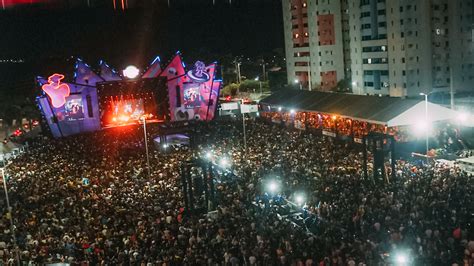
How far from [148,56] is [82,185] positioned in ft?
233

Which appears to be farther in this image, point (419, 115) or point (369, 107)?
point (369, 107)

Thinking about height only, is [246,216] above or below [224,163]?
below

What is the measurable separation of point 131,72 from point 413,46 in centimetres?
2421

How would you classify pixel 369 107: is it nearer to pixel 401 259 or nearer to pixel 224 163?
pixel 224 163

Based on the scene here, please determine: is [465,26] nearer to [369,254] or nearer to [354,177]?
[354,177]

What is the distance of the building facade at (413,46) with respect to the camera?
43.4 metres

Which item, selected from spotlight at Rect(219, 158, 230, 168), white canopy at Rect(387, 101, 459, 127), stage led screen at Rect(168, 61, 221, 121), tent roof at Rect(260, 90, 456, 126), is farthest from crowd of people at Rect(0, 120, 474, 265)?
stage led screen at Rect(168, 61, 221, 121)

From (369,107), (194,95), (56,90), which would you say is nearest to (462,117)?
(369,107)

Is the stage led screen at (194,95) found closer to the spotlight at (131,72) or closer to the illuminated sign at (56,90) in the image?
the spotlight at (131,72)

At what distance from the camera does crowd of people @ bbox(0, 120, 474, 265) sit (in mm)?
10602

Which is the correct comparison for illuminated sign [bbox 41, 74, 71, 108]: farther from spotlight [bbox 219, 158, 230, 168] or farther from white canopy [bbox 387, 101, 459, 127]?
white canopy [bbox 387, 101, 459, 127]

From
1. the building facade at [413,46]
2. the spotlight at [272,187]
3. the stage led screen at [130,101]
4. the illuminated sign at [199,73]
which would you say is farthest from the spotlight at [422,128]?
the building facade at [413,46]

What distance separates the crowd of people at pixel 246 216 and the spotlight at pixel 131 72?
1601cm

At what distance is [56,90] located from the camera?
107 ft
